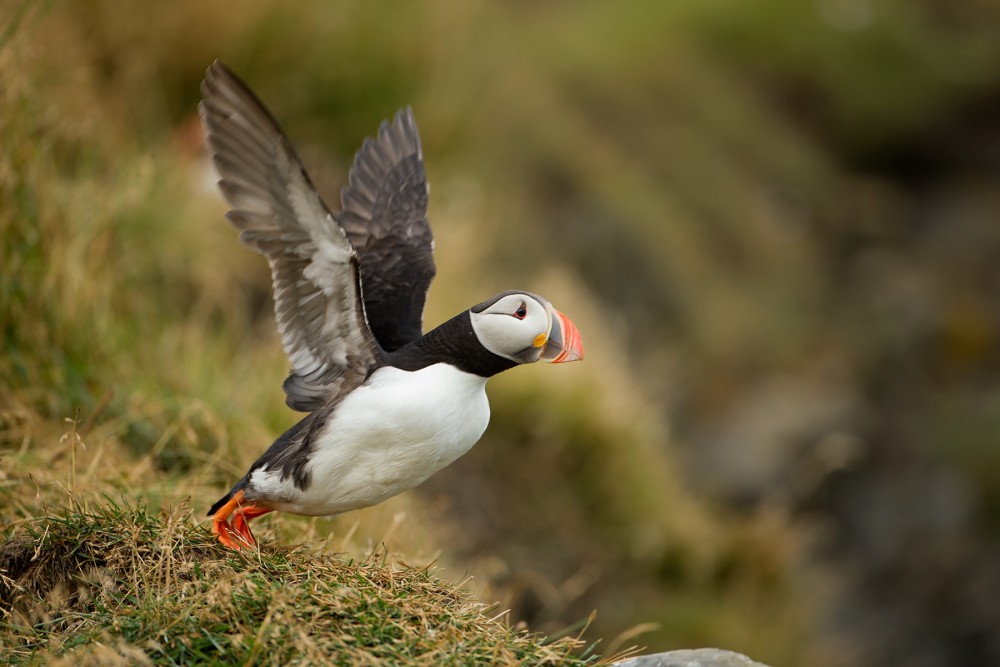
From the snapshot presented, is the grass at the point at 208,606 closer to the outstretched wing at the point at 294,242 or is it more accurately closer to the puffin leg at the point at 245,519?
the puffin leg at the point at 245,519

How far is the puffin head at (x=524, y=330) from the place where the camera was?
3.16 meters

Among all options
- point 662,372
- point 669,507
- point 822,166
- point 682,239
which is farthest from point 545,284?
point 822,166

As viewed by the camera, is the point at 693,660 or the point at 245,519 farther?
the point at 245,519

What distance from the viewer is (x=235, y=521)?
131 inches

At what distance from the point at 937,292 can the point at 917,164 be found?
2.31 metres

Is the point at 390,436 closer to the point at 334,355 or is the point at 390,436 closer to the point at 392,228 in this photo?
the point at 334,355

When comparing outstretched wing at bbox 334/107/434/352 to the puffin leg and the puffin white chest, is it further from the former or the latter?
the puffin leg

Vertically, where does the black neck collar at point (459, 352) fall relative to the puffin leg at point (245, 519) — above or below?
above

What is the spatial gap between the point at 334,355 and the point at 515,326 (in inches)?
25.4

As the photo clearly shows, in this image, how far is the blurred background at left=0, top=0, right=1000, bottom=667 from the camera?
186 inches

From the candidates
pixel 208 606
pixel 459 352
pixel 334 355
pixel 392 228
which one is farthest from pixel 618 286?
→ pixel 208 606

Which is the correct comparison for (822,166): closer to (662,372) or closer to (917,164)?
(917,164)

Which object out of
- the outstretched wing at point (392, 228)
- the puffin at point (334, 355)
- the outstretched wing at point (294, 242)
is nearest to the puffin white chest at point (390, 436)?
the puffin at point (334, 355)

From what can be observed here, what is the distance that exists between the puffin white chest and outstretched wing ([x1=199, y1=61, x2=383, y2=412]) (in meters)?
0.21
